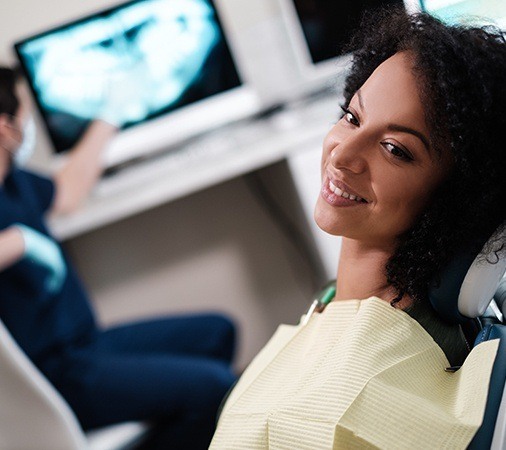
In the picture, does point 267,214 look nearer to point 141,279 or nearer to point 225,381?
point 141,279

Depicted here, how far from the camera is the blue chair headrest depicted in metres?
0.76

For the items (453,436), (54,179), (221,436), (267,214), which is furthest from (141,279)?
(453,436)

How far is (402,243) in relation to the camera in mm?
823

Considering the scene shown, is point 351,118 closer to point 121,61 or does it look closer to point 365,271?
point 365,271

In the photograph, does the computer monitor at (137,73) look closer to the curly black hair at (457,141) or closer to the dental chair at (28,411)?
the dental chair at (28,411)

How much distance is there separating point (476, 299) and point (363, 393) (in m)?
0.15

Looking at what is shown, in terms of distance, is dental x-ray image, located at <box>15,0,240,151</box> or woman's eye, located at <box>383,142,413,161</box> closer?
woman's eye, located at <box>383,142,413,161</box>

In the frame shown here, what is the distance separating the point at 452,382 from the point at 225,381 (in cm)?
85

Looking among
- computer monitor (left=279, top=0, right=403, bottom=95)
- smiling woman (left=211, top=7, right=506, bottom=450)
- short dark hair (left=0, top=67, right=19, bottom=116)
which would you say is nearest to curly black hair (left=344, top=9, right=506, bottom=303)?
smiling woman (left=211, top=7, right=506, bottom=450)

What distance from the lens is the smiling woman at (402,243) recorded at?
698 mm

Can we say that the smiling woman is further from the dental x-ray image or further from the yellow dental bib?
the dental x-ray image

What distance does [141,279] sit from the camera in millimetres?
2562

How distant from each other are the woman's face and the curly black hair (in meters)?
0.01

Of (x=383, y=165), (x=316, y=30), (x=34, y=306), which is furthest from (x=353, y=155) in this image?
(x=316, y=30)
